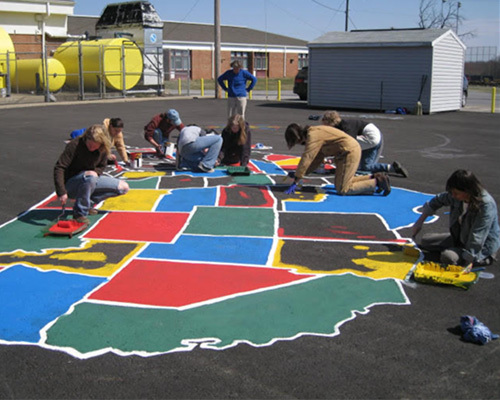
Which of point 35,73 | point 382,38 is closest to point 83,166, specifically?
point 382,38

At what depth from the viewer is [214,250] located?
567cm

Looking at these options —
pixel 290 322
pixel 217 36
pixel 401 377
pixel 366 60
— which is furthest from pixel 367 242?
pixel 217 36

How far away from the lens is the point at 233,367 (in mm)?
3455

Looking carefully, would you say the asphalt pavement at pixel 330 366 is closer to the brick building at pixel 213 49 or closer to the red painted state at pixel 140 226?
the red painted state at pixel 140 226

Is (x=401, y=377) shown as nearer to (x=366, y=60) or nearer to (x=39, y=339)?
(x=39, y=339)

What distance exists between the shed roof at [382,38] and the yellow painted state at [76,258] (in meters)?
18.4

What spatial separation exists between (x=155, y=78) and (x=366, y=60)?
41.0 ft

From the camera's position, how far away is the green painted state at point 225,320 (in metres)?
3.80

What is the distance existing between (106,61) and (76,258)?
24.2 meters

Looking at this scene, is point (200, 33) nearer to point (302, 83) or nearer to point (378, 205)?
point (302, 83)

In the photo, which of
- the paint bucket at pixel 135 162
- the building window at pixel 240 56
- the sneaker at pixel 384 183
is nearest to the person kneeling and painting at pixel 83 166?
the paint bucket at pixel 135 162

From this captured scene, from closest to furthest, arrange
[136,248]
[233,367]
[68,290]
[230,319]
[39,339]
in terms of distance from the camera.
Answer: [233,367] < [39,339] < [230,319] < [68,290] < [136,248]

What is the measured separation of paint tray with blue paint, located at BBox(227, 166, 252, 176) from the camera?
9113mm

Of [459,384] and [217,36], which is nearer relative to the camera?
[459,384]
